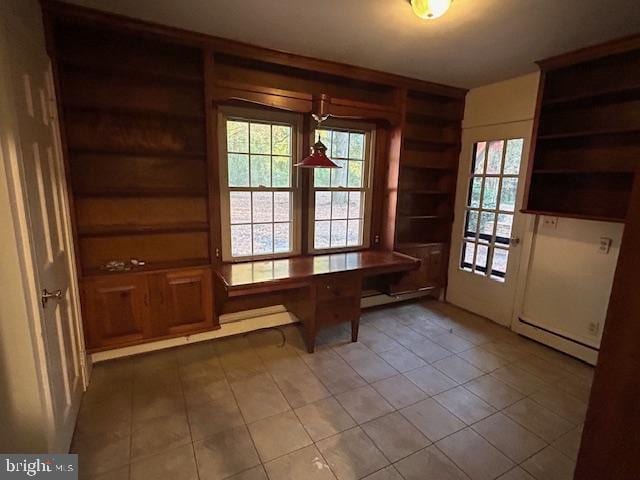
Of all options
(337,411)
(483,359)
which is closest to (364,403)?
(337,411)

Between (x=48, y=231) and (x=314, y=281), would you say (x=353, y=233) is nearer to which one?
(x=314, y=281)

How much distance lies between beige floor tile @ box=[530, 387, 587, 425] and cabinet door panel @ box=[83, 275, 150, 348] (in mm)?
2964

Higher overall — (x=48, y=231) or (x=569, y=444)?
(x=48, y=231)

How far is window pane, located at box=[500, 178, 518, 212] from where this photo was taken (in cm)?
327

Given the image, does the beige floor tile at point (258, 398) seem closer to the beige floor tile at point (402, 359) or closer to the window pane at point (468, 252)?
the beige floor tile at point (402, 359)

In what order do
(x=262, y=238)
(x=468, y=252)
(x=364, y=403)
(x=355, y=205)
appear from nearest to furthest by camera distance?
(x=364, y=403)
(x=262, y=238)
(x=355, y=205)
(x=468, y=252)

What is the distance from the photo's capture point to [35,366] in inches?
53.5

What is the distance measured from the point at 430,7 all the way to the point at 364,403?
8.03 feet

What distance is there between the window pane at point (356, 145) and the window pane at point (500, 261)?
179cm

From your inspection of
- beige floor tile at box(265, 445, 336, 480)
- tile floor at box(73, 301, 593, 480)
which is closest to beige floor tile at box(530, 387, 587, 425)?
tile floor at box(73, 301, 593, 480)

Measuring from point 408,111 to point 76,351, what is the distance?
3623 mm

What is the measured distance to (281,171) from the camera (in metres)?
3.17

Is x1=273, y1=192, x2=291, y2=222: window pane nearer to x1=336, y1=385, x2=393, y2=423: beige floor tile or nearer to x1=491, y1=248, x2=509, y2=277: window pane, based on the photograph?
x1=336, y1=385, x2=393, y2=423: beige floor tile

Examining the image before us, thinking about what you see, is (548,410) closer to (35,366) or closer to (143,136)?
(35,366)
